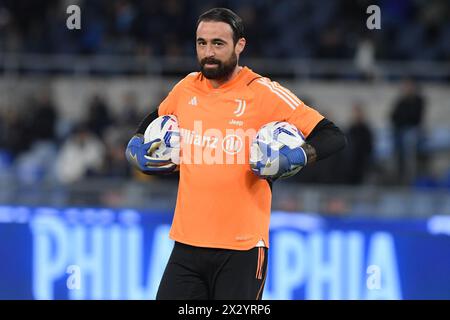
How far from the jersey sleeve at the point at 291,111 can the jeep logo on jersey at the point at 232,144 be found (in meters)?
0.25

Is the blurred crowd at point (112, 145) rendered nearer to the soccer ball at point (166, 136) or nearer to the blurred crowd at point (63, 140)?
the blurred crowd at point (63, 140)

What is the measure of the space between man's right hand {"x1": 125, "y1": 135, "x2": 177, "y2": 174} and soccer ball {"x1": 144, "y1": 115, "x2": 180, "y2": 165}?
2cm

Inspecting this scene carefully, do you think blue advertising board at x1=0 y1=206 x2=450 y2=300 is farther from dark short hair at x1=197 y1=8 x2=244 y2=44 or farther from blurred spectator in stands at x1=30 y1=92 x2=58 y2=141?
dark short hair at x1=197 y1=8 x2=244 y2=44

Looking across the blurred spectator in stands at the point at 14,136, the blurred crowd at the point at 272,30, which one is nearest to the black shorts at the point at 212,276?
the blurred spectator in stands at the point at 14,136

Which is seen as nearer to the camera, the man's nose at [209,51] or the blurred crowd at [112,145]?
the man's nose at [209,51]

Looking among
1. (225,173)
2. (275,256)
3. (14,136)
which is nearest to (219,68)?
(225,173)

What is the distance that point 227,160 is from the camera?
572 centimetres

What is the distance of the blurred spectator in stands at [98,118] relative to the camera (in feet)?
44.5

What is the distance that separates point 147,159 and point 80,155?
7.25 meters

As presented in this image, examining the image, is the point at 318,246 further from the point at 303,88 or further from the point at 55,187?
the point at 303,88

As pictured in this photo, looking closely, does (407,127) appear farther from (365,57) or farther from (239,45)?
(239,45)

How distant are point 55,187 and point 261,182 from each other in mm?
5528

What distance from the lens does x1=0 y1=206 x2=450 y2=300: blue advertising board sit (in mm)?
9938

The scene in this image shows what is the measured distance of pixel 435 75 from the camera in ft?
46.8
